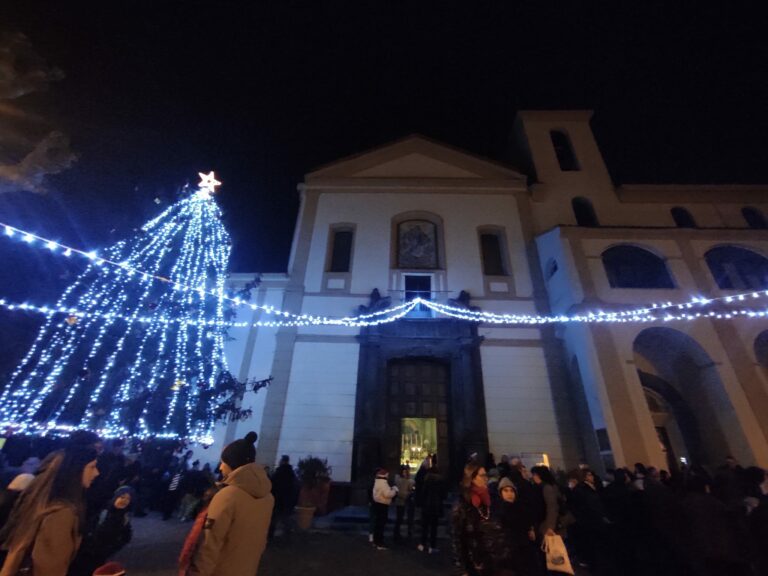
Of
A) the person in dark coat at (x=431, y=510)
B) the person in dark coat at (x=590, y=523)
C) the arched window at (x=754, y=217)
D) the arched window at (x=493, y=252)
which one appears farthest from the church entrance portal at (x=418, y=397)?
the arched window at (x=754, y=217)

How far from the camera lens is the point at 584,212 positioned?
16.0 meters

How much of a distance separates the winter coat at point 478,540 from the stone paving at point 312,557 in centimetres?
210

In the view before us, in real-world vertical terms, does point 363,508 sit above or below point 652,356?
below

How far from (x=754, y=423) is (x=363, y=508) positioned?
34.1ft

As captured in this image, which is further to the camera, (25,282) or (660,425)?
(660,425)

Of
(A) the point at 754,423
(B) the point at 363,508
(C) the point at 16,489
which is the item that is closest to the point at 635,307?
(A) the point at 754,423

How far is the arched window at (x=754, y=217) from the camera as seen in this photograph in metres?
15.2

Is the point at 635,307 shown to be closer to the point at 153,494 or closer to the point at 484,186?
the point at 484,186

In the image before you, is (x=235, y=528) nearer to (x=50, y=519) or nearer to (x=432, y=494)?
(x=50, y=519)

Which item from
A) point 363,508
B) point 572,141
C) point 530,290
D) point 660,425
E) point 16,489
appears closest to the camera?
point 16,489

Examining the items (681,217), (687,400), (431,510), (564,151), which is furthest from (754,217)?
(431,510)

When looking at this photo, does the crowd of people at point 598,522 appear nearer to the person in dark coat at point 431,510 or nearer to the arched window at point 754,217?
the person in dark coat at point 431,510

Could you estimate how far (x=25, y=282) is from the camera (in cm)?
995

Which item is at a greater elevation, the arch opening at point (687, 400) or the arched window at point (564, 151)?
the arched window at point (564, 151)
